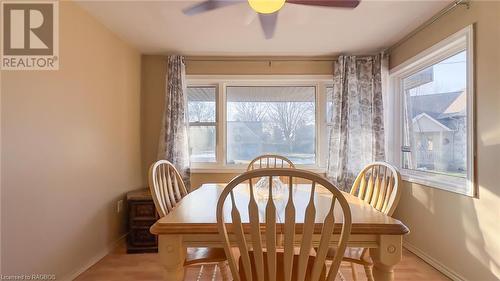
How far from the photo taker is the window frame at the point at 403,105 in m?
1.95

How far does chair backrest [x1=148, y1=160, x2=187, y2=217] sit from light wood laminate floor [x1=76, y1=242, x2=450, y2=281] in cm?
73

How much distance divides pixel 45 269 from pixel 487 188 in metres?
3.11

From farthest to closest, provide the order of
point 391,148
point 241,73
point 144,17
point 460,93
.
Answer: point 241,73, point 391,148, point 144,17, point 460,93

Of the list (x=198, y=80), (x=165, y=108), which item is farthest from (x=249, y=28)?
(x=165, y=108)

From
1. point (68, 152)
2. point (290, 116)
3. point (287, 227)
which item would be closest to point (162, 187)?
point (68, 152)

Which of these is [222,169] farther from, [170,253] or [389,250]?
[389,250]

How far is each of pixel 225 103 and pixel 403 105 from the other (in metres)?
2.12

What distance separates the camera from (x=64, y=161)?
200cm

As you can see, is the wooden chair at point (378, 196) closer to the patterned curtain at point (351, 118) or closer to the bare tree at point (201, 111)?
the patterned curtain at point (351, 118)

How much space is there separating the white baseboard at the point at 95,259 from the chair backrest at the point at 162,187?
1069 mm

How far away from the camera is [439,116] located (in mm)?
2439

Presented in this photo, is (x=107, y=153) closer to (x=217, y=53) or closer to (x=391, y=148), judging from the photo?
(x=217, y=53)

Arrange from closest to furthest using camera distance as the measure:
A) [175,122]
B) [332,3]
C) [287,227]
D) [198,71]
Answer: [287,227] → [332,3] → [175,122] → [198,71]

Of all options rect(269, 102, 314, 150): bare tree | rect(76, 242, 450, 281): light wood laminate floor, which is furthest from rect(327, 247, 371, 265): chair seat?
rect(269, 102, 314, 150): bare tree
